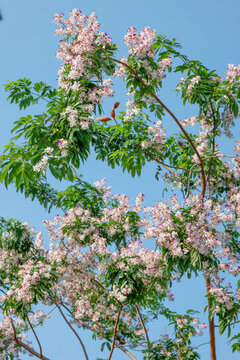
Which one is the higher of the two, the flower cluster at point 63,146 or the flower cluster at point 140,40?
the flower cluster at point 140,40

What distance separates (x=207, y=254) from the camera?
3926 mm

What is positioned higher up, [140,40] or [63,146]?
[140,40]

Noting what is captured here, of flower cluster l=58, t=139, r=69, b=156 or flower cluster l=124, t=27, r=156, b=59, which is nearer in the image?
Result: flower cluster l=58, t=139, r=69, b=156

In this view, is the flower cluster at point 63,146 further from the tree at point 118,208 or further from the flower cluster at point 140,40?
the flower cluster at point 140,40

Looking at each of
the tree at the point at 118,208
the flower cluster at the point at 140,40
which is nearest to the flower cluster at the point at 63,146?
the tree at the point at 118,208

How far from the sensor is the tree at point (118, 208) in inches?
152

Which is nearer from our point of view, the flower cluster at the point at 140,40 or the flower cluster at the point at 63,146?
the flower cluster at the point at 63,146

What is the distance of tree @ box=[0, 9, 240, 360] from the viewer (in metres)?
A: 3.86

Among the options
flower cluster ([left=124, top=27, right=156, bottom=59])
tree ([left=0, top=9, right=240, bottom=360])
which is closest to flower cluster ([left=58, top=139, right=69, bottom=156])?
tree ([left=0, top=9, right=240, bottom=360])

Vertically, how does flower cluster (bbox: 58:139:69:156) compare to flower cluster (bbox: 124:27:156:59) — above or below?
below

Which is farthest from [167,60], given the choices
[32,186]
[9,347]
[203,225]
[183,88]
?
[9,347]

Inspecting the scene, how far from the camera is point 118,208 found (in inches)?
195

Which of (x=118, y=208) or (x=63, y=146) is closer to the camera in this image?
(x=63, y=146)

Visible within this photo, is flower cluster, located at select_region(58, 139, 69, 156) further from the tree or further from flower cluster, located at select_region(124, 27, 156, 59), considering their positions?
flower cluster, located at select_region(124, 27, 156, 59)
